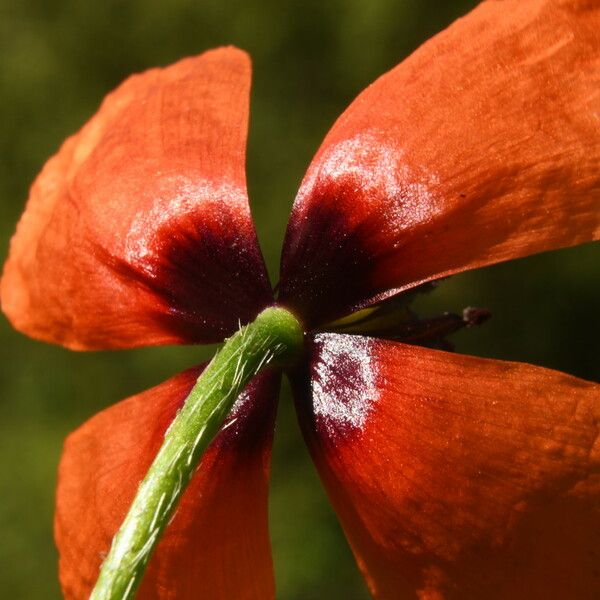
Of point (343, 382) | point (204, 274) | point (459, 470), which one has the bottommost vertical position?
point (459, 470)

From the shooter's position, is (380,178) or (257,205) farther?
(257,205)

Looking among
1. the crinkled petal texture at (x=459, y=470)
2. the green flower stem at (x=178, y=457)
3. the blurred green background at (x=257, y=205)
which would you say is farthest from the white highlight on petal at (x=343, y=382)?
the blurred green background at (x=257, y=205)

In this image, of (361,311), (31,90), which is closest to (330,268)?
(361,311)

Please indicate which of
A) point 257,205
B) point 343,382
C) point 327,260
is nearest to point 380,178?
point 327,260

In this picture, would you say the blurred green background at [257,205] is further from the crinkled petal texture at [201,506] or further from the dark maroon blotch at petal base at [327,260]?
the dark maroon blotch at petal base at [327,260]

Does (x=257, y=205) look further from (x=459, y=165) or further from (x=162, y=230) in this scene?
(x=459, y=165)

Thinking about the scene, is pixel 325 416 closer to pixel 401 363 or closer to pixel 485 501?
pixel 401 363
